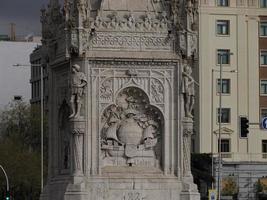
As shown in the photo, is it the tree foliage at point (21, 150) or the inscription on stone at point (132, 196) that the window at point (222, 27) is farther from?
the inscription on stone at point (132, 196)

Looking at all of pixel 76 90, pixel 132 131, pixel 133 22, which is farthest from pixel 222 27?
pixel 76 90

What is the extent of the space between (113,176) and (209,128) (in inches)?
2546

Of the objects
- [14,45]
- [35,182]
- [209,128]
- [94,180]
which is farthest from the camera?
[14,45]

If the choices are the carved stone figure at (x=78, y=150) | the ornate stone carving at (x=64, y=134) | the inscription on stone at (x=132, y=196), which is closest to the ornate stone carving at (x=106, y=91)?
the carved stone figure at (x=78, y=150)

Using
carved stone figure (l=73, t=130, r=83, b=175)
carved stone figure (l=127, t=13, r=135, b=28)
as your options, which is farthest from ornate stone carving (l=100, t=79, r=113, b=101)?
carved stone figure (l=127, t=13, r=135, b=28)

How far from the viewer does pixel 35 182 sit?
91.8m

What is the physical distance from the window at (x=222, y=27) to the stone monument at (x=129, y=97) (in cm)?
6563

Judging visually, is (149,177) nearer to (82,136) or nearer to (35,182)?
(82,136)

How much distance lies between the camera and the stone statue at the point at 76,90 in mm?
33656

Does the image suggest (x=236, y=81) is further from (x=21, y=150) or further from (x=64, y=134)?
(x=64, y=134)

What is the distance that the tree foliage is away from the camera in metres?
92.7

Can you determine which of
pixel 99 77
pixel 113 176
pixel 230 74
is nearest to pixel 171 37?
pixel 99 77

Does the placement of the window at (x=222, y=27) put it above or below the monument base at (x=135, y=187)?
above

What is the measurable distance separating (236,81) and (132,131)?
66840 millimetres
